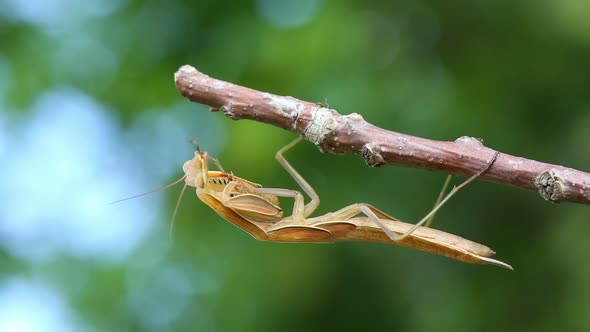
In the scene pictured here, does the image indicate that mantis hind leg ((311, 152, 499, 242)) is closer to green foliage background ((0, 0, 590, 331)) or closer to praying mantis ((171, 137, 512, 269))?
praying mantis ((171, 137, 512, 269))

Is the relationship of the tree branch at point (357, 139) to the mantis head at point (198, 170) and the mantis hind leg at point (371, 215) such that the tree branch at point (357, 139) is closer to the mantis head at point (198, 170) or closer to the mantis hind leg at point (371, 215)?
the mantis hind leg at point (371, 215)

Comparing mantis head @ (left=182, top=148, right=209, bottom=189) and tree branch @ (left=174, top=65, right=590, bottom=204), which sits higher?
tree branch @ (left=174, top=65, right=590, bottom=204)

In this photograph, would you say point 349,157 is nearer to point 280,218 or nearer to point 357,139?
point 280,218

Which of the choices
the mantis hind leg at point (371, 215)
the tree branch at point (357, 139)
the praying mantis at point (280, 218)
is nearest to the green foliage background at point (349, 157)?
the praying mantis at point (280, 218)

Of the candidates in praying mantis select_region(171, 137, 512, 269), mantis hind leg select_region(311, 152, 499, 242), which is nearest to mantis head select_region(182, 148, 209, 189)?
praying mantis select_region(171, 137, 512, 269)

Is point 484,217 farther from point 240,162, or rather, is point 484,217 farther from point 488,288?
point 240,162
